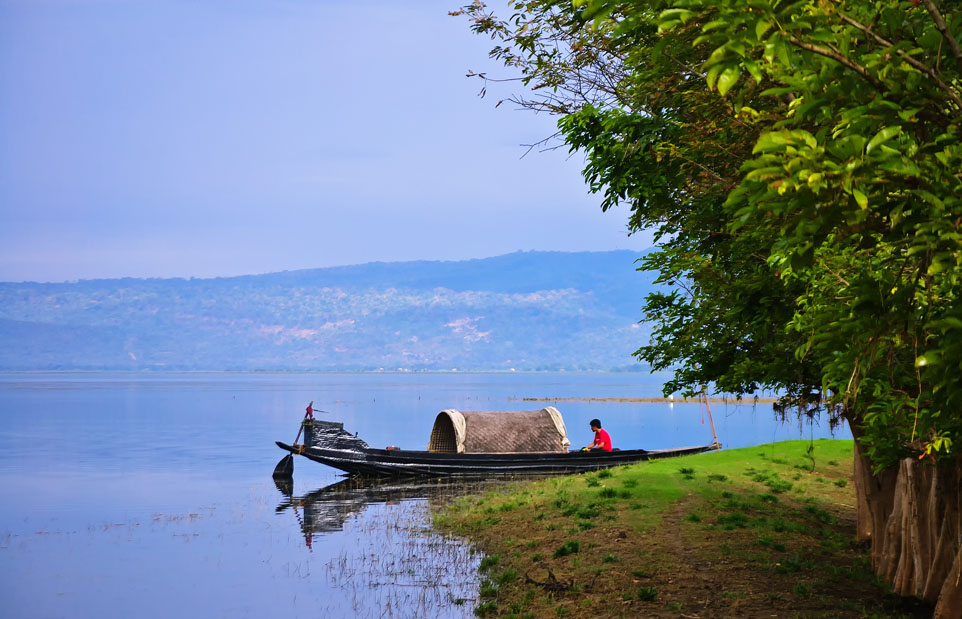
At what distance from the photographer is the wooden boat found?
37938 mm

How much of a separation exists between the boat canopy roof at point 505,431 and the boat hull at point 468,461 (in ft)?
4.04

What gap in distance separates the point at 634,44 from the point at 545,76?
74.8 inches

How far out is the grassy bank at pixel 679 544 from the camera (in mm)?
13703

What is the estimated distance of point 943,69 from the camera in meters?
6.09

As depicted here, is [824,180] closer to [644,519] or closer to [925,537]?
[925,537]

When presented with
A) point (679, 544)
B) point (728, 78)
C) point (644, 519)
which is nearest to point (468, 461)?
point (644, 519)

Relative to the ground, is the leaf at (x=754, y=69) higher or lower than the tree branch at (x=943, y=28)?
lower

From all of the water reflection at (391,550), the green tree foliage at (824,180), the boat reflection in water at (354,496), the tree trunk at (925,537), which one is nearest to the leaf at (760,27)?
the green tree foliage at (824,180)

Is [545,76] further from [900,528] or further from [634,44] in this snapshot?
[900,528]

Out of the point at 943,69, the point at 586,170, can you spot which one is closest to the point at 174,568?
the point at 586,170

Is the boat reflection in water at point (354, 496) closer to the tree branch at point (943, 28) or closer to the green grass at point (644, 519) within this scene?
the green grass at point (644, 519)

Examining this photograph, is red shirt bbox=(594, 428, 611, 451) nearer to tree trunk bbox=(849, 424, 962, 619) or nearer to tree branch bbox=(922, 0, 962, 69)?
tree trunk bbox=(849, 424, 962, 619)

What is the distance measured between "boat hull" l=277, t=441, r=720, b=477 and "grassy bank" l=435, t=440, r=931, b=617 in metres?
8.22

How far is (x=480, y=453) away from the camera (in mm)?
38562
